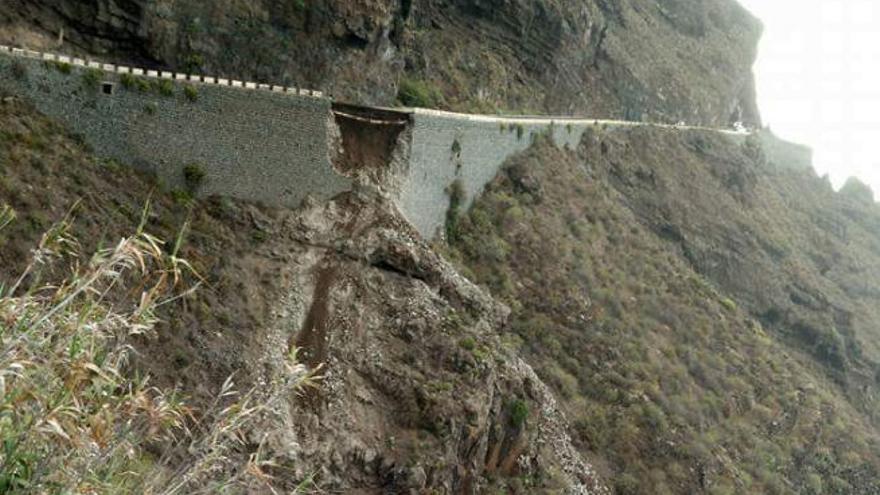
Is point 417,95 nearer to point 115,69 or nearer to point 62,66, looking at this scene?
point 115,69

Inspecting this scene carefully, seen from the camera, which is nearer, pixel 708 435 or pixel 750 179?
pixel 708 435

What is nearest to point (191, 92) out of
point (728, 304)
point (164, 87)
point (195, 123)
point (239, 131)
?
point (164, 87)

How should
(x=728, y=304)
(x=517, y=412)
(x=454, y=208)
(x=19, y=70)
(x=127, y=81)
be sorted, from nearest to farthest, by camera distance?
(x=19, y=70), (x=127, y=81), (x=517, y=412), (x=454, y=208), (x=728, y=304)

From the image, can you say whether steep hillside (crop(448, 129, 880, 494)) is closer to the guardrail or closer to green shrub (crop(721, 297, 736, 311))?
green shrub (crop(721, 297, 736, 311))

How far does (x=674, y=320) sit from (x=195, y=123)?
28147mm

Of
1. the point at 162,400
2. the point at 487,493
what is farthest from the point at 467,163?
the point at 162,400

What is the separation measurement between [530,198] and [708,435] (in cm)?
1357

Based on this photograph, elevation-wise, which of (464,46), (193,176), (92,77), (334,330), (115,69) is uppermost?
(464,46)

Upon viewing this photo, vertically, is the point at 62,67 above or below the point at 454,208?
above

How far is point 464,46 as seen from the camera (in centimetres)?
5678

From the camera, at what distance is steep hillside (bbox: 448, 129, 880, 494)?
38.0m

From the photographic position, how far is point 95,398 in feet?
28.1

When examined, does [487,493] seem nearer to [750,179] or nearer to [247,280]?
[247,280]

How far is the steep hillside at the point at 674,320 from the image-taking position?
38.0 m
